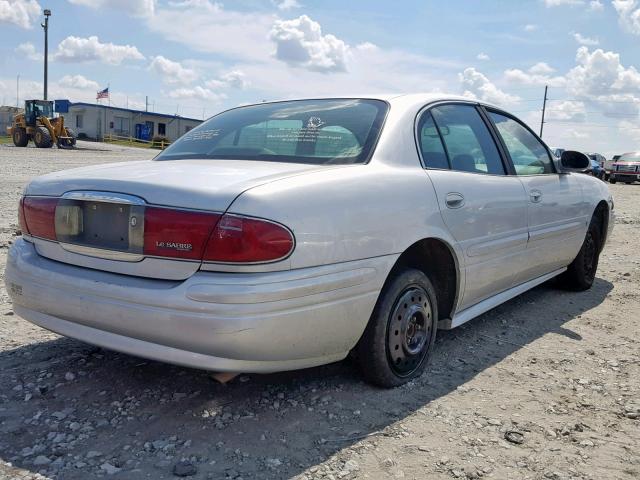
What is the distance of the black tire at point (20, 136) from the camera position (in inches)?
1206

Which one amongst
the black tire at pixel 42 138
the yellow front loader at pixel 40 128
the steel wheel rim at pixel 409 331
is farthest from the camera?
the yellow front loader at pixel 40 128

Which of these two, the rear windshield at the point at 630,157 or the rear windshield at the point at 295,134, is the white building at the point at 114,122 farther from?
the rear windshield at the point at 295,134

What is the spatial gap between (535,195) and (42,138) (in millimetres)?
30425

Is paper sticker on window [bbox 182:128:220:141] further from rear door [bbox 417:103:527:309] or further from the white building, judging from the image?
the white building

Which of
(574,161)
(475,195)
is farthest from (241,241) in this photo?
(574,161)

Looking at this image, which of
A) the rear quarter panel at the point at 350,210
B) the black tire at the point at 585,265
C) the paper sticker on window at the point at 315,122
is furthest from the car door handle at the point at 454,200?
the black tire at the point at 585,265

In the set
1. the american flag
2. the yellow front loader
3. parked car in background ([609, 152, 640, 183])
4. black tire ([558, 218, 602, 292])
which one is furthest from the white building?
black tire ([558, 218, 602, 292])

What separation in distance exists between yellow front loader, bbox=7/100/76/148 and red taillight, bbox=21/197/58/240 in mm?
30044

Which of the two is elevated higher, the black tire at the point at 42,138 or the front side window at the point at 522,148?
the front side window at the point at 522,148

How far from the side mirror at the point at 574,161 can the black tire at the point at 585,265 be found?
2.08 feet

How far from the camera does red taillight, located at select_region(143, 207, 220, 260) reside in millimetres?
2342

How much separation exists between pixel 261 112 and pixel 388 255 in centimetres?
139

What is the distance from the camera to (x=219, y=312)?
2285 mm

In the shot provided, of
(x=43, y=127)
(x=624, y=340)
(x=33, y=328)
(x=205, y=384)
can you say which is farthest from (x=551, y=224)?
(x=43, y=127)
